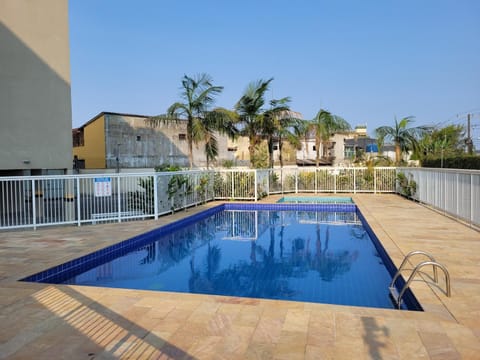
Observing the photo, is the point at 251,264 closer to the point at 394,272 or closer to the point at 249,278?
the point at 249,278

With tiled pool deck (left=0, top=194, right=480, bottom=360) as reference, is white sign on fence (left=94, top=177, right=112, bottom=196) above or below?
above

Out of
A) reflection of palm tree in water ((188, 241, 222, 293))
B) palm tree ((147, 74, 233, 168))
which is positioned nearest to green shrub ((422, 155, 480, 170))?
reflection of palm tree in water ((188, 241, 222, 293))

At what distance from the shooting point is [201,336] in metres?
3.13

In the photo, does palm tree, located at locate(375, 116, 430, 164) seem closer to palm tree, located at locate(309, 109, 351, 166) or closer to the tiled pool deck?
palm tree, located at locate(309, 109, 351, 166)

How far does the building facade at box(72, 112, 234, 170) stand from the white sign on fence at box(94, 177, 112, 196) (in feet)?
51.7

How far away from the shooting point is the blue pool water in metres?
5.20

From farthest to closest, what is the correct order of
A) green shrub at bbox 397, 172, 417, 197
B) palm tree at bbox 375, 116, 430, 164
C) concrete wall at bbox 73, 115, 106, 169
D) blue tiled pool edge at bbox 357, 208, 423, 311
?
concrete wall at bbox 73, 115, 106, 169
palm tree at bbox 375, 116, 430, 164
green shrub at bbox 397, 172, 417, 197
blue tiled pool edge at bbox 357, 208, 423, 311

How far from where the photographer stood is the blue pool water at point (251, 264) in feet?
17.1

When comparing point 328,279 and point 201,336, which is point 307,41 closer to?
point 328,279

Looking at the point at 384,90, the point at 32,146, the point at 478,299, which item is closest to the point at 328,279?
the point at 478,299

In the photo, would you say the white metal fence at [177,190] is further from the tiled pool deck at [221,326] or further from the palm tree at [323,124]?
the tiled pool deck at [221,326]

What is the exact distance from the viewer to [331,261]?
677 centimetres

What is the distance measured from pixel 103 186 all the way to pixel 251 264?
464cm

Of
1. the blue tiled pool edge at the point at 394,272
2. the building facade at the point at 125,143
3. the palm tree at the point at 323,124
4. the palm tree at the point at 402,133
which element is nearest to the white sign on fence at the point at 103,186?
the blue tiled pool edge at the point at 394,272
